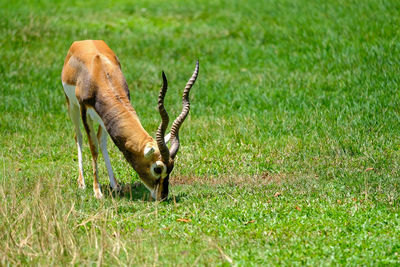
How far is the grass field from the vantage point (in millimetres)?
5941

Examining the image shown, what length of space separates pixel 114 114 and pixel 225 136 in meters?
2.60

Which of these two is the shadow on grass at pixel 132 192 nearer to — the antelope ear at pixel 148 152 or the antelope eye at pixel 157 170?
the antelope eye at pixel 157 170

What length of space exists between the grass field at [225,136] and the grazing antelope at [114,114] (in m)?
0.37

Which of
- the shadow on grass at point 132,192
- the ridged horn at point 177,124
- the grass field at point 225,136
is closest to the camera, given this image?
the grass field at point 225,136

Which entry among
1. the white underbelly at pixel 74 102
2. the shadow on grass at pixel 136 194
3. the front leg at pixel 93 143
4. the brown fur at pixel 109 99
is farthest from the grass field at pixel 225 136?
the white underbelly at pixel 74 102

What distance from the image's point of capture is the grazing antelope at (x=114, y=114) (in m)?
7.36

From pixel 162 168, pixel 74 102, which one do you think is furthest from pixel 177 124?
pixel 74 102

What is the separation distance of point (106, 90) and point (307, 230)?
10.3 ft

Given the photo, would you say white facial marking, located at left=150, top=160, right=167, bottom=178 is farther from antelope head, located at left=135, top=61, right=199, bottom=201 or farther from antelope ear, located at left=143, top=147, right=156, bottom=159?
antelope ear, located at left=143, top=147, right=156, bottom=159

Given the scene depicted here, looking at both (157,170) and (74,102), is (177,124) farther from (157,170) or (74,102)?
(74,102)

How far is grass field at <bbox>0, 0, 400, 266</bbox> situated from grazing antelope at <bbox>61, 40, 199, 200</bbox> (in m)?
0.37

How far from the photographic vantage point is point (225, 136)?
9.99m

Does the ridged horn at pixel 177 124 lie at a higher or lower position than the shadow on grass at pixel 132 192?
higher

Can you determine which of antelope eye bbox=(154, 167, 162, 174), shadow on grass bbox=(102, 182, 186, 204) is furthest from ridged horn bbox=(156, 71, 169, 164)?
shadow on grass bbox=(102, 182, 186, 204)
